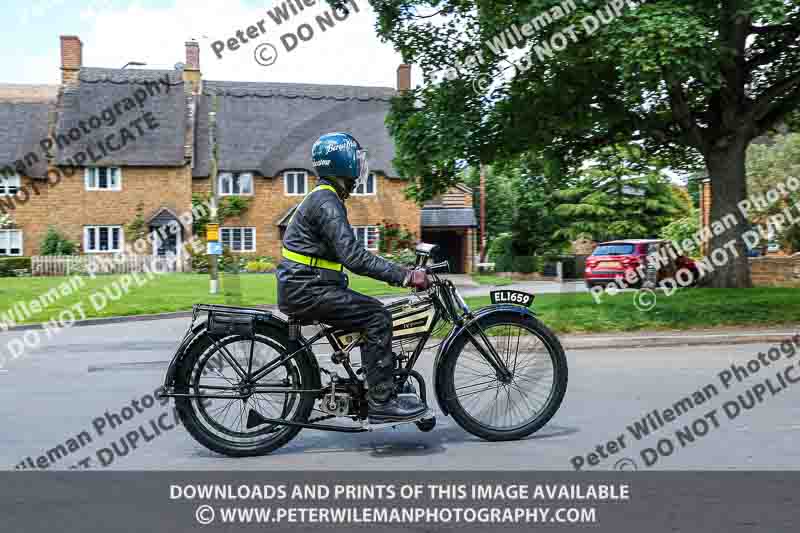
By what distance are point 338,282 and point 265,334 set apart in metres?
0.60

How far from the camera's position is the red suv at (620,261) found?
2448 centimetres

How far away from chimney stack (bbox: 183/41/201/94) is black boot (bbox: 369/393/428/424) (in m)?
44.9

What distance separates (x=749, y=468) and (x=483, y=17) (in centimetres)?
1161

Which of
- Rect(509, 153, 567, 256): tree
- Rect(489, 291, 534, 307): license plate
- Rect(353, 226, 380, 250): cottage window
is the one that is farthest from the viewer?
Rect(353, 226, 380, 250): cottage window

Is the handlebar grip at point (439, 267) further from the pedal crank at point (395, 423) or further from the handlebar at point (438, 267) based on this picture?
the pedal crank at point (395, 423)

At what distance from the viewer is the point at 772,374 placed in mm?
8328

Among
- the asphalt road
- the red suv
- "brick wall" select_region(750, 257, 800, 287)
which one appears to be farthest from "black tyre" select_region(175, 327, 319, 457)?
"brick wall" select_region(750, 257, 800, 287)

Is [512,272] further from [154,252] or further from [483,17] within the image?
[483,17]

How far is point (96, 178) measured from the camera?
139 feet

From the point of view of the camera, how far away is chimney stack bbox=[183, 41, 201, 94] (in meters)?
46.7

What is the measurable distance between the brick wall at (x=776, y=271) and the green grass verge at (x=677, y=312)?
438 inches

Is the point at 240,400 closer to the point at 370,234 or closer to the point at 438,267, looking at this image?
the point at 438,267

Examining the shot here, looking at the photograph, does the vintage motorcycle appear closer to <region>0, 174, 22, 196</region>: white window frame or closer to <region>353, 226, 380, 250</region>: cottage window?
<region>353, 226, 380, 250</region>: cottage window

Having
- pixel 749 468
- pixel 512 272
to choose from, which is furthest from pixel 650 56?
pixel 512 272
